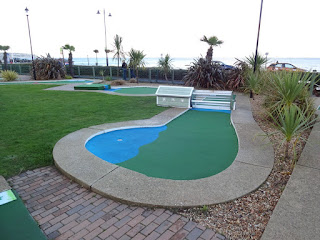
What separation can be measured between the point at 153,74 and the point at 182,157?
47.0ft


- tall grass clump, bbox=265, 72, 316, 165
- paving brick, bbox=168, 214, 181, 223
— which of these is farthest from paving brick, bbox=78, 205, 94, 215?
tall grass clump, bbox=265, 72, 316, 165

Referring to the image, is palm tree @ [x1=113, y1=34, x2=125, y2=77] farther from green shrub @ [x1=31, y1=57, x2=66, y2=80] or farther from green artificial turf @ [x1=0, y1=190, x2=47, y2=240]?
green artificial turf @ [x1=0, y1=190, x2=47, y2=240]

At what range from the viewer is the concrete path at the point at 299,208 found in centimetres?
229

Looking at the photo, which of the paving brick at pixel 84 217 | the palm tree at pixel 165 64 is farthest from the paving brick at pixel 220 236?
the palm tree at pixel 165 64

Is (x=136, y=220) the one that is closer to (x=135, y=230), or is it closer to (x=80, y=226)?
(x=135, y=230)

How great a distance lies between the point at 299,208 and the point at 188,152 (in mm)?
2190

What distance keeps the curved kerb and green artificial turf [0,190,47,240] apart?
0.82m

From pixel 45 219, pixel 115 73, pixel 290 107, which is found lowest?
pixel 45 219

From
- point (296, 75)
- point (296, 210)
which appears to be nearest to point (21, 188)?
point (296, 210)

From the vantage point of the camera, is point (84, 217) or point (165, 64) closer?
point (84, 217)

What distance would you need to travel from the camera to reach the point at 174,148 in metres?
4.77

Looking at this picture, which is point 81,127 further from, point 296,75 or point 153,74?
point 153,74

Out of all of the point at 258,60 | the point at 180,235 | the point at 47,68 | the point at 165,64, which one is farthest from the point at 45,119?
the point at 47,68

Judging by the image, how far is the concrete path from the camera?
90.3 inches
